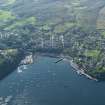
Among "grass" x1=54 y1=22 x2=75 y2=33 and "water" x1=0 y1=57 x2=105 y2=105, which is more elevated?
"grass" x1=54 y1=22 x2=75 y2=33

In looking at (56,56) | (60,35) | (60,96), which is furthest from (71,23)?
(60,96)

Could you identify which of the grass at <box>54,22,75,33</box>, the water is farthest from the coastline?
the grass at <box>54,22,75,33</box>

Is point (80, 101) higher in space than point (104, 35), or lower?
lower

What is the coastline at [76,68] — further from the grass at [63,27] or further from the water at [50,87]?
the grass at [63,27]

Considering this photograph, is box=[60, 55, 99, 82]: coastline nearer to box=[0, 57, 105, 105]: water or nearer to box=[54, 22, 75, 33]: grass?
box=[0, 57, 105, 105]: water

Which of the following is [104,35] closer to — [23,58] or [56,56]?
[56,56]

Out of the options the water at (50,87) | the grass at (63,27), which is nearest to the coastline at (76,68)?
the water at (50,87)

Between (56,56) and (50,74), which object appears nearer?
(50,74)

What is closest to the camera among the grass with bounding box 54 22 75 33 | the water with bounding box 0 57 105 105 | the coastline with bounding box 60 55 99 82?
the water with bounding box 0 57 105 105
